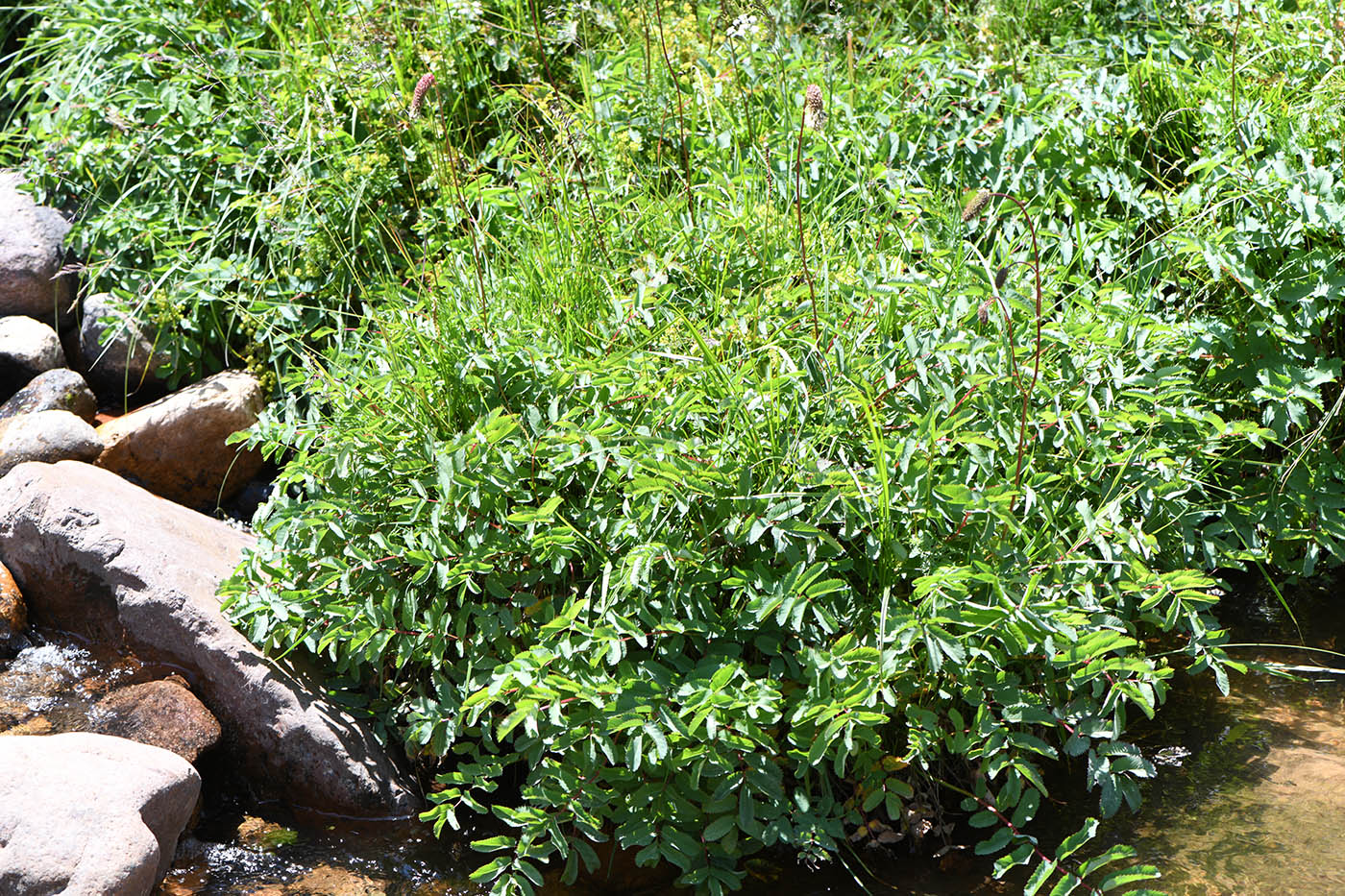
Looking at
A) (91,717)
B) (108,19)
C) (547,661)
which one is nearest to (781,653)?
(547,661)

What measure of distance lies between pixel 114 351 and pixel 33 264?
646 millimetres

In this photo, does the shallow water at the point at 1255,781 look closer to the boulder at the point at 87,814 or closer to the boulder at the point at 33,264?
the boulder at the point at 87,814

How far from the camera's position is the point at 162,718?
3416 mm

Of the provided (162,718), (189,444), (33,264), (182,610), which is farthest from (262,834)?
(33,264)

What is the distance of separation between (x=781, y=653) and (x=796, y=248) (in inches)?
56.2

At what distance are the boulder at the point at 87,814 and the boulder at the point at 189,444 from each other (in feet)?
6.02

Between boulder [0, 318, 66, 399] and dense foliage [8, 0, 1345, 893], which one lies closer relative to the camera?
dense foliage [8, 0, 1345, 893]

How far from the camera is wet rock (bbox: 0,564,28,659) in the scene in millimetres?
3910

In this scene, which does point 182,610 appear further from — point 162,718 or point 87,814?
point 87,814

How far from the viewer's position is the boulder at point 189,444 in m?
4.70

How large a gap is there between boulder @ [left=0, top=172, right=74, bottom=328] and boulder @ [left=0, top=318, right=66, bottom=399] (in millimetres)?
181

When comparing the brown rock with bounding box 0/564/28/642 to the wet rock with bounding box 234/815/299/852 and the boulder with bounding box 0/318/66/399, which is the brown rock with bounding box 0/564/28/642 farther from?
the boulder with bounding box 0/318/66/399

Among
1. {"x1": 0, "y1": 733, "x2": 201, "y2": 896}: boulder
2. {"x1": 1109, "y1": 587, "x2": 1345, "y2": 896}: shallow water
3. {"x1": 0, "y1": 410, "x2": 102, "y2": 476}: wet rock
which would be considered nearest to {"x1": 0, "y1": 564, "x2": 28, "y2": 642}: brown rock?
{"x1": 0, "y1": 410, "x2": 102, "y2": 476}: wet rock

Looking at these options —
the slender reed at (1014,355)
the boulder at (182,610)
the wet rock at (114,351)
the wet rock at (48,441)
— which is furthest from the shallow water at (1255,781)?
the wet rock at (114,351)
